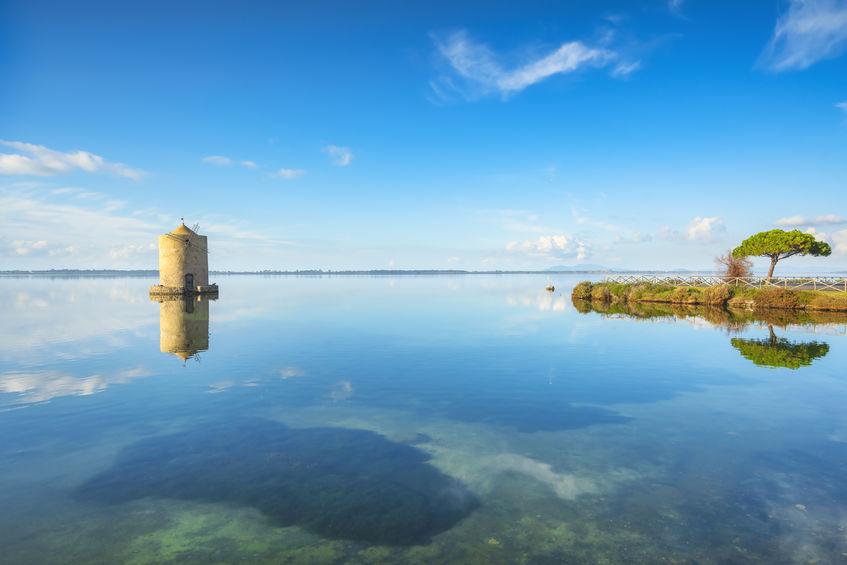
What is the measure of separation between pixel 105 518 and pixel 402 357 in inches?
474

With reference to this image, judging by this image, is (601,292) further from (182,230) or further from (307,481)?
(307,481)

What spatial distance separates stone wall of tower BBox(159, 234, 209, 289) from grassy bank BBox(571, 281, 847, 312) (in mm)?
44434

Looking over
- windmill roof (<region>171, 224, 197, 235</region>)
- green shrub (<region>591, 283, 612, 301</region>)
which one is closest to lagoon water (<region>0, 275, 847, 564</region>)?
windmill roof (<region>171, 224, 197, 235</region>)

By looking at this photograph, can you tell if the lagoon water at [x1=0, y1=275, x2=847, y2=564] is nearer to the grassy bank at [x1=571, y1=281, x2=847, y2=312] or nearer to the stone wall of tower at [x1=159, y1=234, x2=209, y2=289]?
the grassy bank at [x1=571, y1=281, x2=847, y2=312]

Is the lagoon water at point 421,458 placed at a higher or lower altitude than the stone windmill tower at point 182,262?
lower

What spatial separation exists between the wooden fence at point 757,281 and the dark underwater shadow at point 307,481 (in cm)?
4742

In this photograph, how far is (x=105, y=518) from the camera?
6066mm

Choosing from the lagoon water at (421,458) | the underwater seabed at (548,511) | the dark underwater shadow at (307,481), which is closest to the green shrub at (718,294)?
the lagoon water at (421,458)

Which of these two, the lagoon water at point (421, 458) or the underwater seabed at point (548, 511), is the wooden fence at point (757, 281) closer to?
the lagoon water at point (421, 458)

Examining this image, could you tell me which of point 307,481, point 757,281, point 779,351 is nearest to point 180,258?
point 307,481

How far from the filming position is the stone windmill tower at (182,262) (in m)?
49.0

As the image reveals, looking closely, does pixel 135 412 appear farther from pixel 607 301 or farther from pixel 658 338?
pixel 607 301

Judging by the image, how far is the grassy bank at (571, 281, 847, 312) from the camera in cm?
3831

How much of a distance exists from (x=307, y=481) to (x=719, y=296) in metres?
46.6
